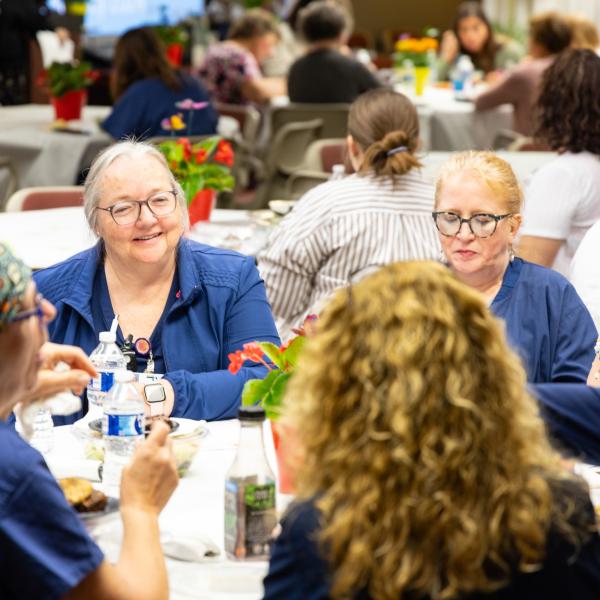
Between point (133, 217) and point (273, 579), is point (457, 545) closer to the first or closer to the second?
point (273, 579)

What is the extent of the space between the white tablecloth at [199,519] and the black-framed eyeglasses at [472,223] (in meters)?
0.72

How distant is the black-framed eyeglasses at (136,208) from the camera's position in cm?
290

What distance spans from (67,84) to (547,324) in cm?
453

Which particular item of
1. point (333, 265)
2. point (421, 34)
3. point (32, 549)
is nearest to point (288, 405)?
point (32, 549)

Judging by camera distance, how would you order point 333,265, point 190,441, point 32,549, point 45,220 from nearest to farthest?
1. point 32,549
2. point 190,441
3. point 333,265
4. point 45,220

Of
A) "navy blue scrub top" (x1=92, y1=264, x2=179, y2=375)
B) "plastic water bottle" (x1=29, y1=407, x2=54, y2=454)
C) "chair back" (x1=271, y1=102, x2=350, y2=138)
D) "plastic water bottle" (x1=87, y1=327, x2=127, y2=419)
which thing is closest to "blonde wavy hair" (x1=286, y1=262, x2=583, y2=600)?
"plastic water bottle" (x1=29, y1=407, x2=54, y2=454)

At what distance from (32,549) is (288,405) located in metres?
0.42

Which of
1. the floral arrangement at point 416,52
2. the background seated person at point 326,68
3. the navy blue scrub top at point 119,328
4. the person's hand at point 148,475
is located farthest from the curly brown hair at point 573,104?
the floral arrangement at point 416,52

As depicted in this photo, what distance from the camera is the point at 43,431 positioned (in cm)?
240

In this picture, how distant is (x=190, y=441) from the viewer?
234 centimetres

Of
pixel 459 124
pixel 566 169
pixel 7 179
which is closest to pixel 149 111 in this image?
pixel 7 179

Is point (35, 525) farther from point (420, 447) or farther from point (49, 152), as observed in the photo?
point (49, 152)

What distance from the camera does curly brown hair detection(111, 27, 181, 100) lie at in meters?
6.62

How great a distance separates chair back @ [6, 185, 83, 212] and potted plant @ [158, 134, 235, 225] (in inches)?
25.4
